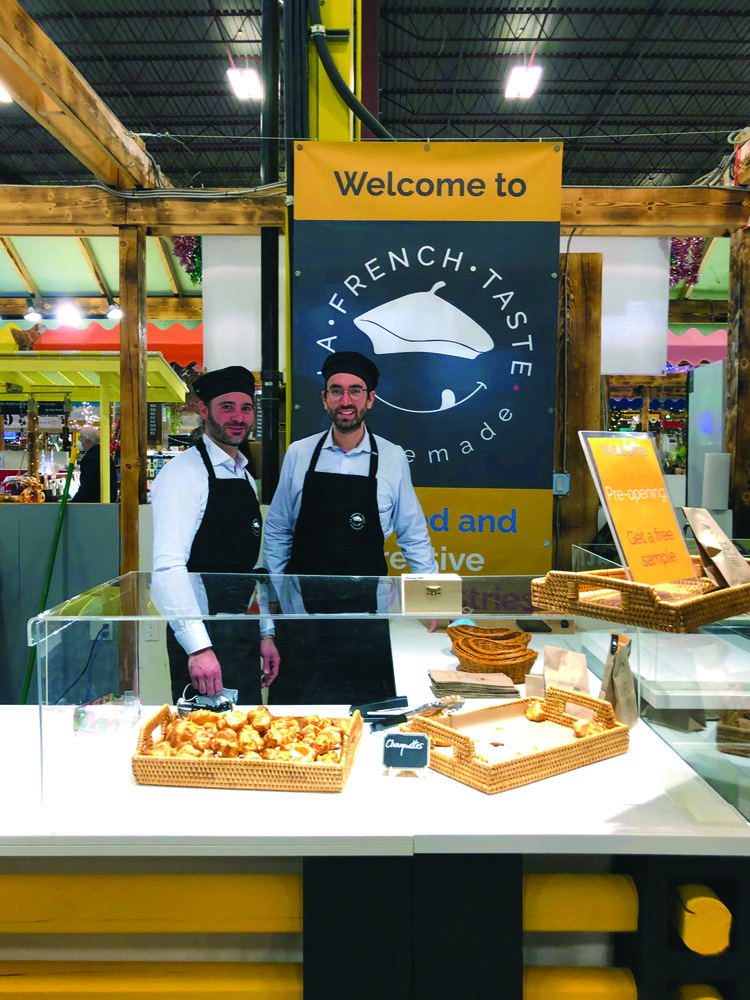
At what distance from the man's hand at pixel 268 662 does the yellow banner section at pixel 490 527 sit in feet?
4.34

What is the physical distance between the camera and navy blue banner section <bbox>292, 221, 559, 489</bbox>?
342 centimetres

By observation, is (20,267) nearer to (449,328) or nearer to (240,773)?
(449,328)

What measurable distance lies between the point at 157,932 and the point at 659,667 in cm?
137

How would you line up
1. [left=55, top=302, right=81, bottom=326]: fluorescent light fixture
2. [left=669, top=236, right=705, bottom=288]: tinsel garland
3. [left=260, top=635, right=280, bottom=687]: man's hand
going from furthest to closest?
1. [left=669, top=236, right=705, bottom=288]: tinsel garland
2. [left=55, top=302, right=81, bottom=326]: fluorescent light fixture
3. [left=260, top=635, right=280, bottom=687]: man's hand

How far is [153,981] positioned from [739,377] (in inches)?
155

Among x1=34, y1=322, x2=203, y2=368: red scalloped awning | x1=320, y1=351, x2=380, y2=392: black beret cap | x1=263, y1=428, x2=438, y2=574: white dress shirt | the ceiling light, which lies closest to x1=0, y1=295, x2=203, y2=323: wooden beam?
the ceiling light

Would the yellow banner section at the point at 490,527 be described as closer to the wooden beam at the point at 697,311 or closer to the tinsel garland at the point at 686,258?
the tinsel garland at the point at 686,258

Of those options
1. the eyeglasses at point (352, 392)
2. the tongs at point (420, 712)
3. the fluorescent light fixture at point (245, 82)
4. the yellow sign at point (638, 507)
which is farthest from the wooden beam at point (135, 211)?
the fluorescent light fixture at point (245, 82)

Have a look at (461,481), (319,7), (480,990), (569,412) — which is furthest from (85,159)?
(480,990)

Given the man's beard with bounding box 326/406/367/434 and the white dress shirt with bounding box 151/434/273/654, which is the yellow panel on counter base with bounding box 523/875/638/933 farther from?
the man's beard with bounding box 326/406/367/434

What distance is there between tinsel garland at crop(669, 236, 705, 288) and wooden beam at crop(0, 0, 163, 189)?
559cm

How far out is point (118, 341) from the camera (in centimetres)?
Result: 675

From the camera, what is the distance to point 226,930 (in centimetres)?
157

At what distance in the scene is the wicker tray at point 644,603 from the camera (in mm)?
1406
